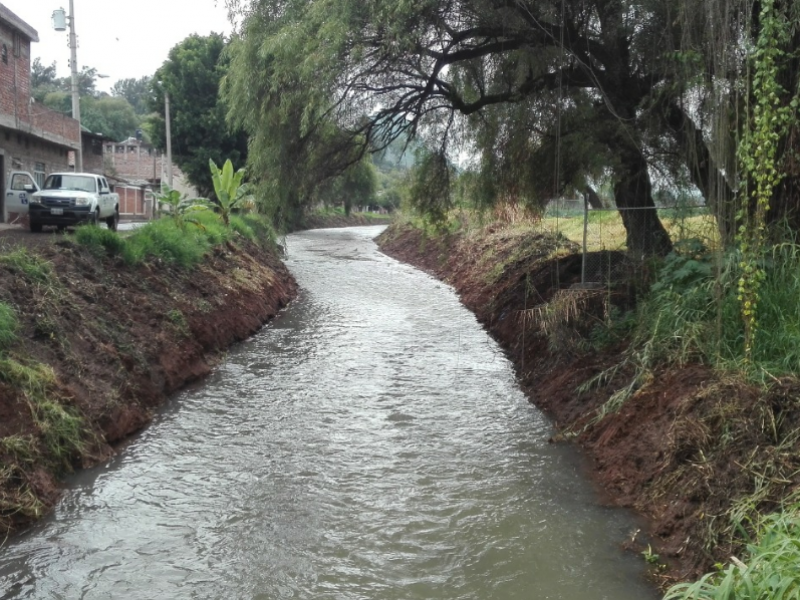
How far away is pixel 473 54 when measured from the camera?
12.6 m

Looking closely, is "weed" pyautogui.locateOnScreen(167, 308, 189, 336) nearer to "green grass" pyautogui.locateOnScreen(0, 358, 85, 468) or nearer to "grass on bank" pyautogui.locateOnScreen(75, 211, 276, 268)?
"grass on bank" pyautogui.locateOnScreen(75, 211, 276, 268)

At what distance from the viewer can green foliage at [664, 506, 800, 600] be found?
13.9 feet

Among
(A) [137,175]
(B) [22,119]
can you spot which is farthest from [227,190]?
(A) [137,175]

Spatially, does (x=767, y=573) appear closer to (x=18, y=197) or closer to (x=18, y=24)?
(x=18, y=197)

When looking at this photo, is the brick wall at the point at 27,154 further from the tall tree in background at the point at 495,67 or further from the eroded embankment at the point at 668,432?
the eroded embankment at the point at 668,432

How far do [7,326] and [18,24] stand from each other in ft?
80.7

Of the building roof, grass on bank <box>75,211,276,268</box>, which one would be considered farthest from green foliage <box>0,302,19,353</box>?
the building roof

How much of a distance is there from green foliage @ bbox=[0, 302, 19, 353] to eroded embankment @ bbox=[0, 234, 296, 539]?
12 cm

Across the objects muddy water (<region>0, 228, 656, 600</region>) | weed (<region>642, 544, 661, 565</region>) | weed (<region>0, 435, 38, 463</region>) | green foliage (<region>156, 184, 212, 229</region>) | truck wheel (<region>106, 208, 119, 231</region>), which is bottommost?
muddy water (<region>0, 228, 656, 600</region>)

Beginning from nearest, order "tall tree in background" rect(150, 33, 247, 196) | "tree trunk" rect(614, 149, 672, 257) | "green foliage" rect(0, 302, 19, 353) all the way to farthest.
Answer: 1. "green foliage" rect(0, 302, 19, 353)
2. "tree trunk" rect(614, 149, 672, 257)
3. "tall tree in background" rect(150, 33, 247, 196)

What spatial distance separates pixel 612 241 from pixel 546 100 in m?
3.46

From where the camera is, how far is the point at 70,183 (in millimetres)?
20641

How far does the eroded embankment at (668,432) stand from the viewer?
5977 millimetres

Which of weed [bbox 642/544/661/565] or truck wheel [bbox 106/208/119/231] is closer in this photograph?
weed [bbox 642/544/661/565]
